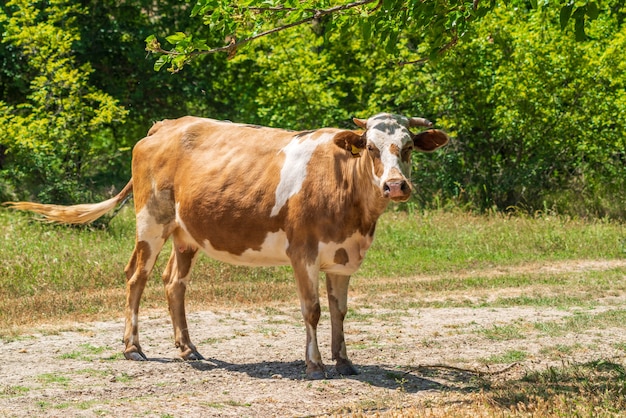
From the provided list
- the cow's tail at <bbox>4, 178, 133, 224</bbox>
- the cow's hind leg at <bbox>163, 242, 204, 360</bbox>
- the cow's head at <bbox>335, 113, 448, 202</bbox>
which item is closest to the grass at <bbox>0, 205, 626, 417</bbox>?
the cow's hind leg at <bbox>163, 242, 204, 360</bbox>

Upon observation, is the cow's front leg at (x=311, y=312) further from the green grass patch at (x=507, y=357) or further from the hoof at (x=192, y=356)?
the green grass patch at (x=507, y=357)

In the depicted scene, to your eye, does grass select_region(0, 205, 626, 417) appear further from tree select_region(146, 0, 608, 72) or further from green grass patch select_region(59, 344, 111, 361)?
tree select_region(146, 0, 608, 72)

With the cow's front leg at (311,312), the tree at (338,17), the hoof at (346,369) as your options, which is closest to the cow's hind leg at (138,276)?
the cow's front leg at (311,312)

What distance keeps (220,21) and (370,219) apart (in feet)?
6.80

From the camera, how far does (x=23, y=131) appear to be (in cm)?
1808

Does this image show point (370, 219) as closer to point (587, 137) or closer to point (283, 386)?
point (283, 386)

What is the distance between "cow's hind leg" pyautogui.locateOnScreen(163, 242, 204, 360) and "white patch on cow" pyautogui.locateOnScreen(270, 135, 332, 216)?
1488mm

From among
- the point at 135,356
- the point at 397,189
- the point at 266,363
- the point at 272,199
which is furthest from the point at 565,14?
the point at 135,356

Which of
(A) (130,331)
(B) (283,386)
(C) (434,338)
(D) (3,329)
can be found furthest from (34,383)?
(C) (434,338)

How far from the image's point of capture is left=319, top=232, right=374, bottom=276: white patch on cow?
869 centimetres

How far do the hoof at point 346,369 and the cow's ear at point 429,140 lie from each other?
196cm

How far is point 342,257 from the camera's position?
873 cm

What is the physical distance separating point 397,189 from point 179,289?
2947 millimetres

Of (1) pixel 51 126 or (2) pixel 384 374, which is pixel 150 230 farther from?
(1) pixel 51 126
